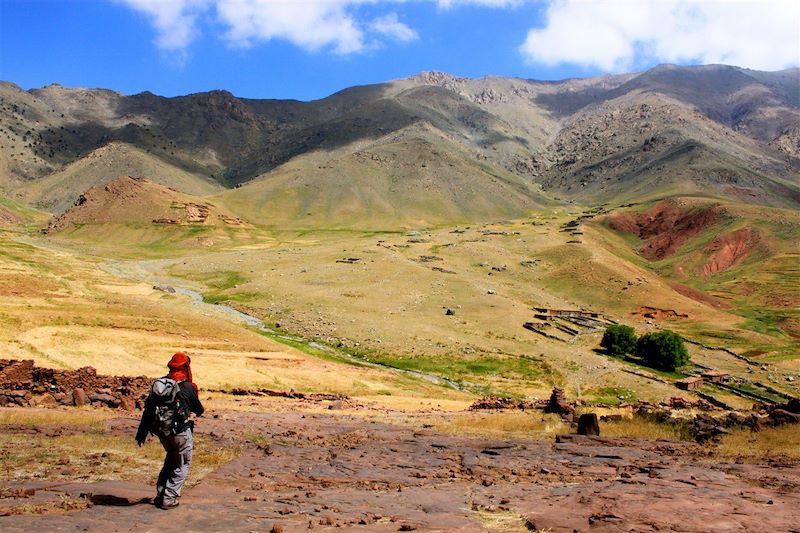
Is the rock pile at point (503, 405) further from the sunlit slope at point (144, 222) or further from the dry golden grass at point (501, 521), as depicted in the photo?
the sunlit slope at point (144, 222)

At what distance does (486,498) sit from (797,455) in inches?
461

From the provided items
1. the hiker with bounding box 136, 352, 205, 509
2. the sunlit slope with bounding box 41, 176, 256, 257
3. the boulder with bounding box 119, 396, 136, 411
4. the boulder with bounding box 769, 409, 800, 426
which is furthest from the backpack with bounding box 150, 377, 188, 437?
the sunlit slope with bounding box 41, 176, 256, 257

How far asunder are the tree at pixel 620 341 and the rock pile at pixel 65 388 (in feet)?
166

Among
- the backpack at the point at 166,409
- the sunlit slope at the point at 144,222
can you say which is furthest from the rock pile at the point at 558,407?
the sunlit slope at the point at 144,222

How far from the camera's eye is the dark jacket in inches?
465

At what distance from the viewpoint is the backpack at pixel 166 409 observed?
38.6 feet

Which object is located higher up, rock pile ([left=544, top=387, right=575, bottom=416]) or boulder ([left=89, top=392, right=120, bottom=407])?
rock pile ([left=544, top=387, right=575, bottom=416])

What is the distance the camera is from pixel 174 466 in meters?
11.7

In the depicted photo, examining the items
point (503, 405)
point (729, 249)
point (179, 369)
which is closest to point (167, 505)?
point (179, 369)

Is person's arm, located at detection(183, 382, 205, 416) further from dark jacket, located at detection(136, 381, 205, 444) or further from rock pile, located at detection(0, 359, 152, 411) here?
rock pile, located at detection(0, 359, 152, 411)

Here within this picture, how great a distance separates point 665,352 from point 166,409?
60180mm

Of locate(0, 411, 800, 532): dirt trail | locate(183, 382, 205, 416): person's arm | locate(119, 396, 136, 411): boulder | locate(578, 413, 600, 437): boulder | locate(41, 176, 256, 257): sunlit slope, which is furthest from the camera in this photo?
locate(41, 176, 256, 257): sunlit slope

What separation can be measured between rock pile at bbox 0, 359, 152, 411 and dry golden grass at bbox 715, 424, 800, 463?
21.9 m

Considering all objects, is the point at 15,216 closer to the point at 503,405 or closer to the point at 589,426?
the point at 503,405
